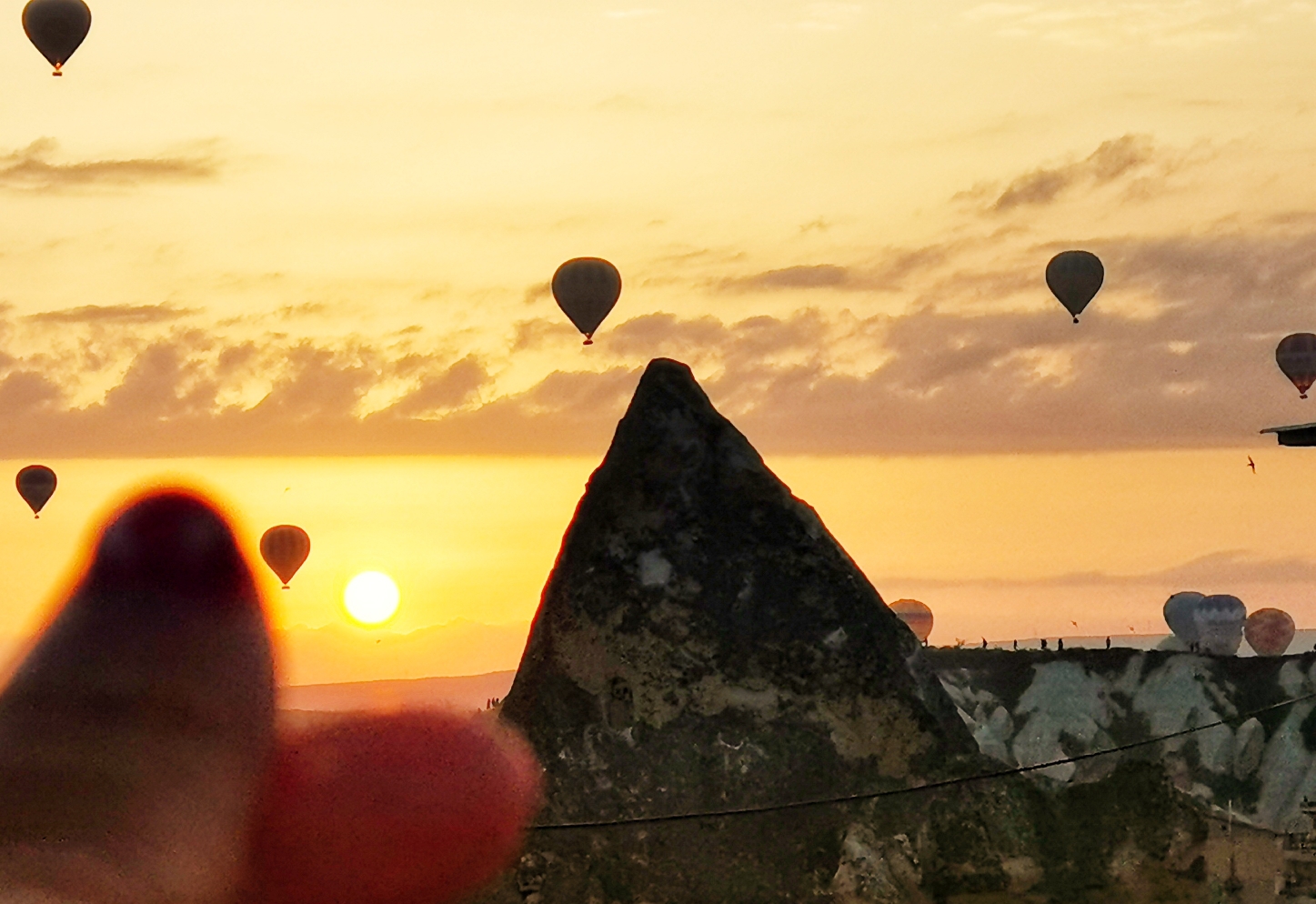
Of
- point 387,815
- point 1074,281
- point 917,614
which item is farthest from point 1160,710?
point 387,815

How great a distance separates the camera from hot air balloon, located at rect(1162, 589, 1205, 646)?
130m

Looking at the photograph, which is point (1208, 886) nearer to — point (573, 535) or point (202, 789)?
point (573, 535)

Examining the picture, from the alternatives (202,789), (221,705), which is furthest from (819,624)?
(221,705)

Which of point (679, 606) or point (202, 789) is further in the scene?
point (679, 606)

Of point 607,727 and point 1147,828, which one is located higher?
point 607,727

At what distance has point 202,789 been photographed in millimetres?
24375

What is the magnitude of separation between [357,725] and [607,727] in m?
3.54

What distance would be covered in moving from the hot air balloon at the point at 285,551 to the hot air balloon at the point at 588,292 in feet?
66.7

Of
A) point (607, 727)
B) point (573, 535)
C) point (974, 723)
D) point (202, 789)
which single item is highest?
point (974, 723)

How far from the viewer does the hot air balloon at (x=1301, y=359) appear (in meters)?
76.4

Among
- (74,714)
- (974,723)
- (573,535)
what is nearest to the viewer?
(74,714)

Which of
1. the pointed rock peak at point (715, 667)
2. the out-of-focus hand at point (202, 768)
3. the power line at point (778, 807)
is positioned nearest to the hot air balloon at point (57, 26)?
the pointed rock peak at point (715, 667)

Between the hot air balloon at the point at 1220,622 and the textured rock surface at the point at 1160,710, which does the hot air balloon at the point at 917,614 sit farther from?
the hot air balloon at the point at 1220,622

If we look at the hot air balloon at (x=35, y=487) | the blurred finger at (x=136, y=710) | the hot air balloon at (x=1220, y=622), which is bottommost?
the blurred finger at (x=136, y=710)
